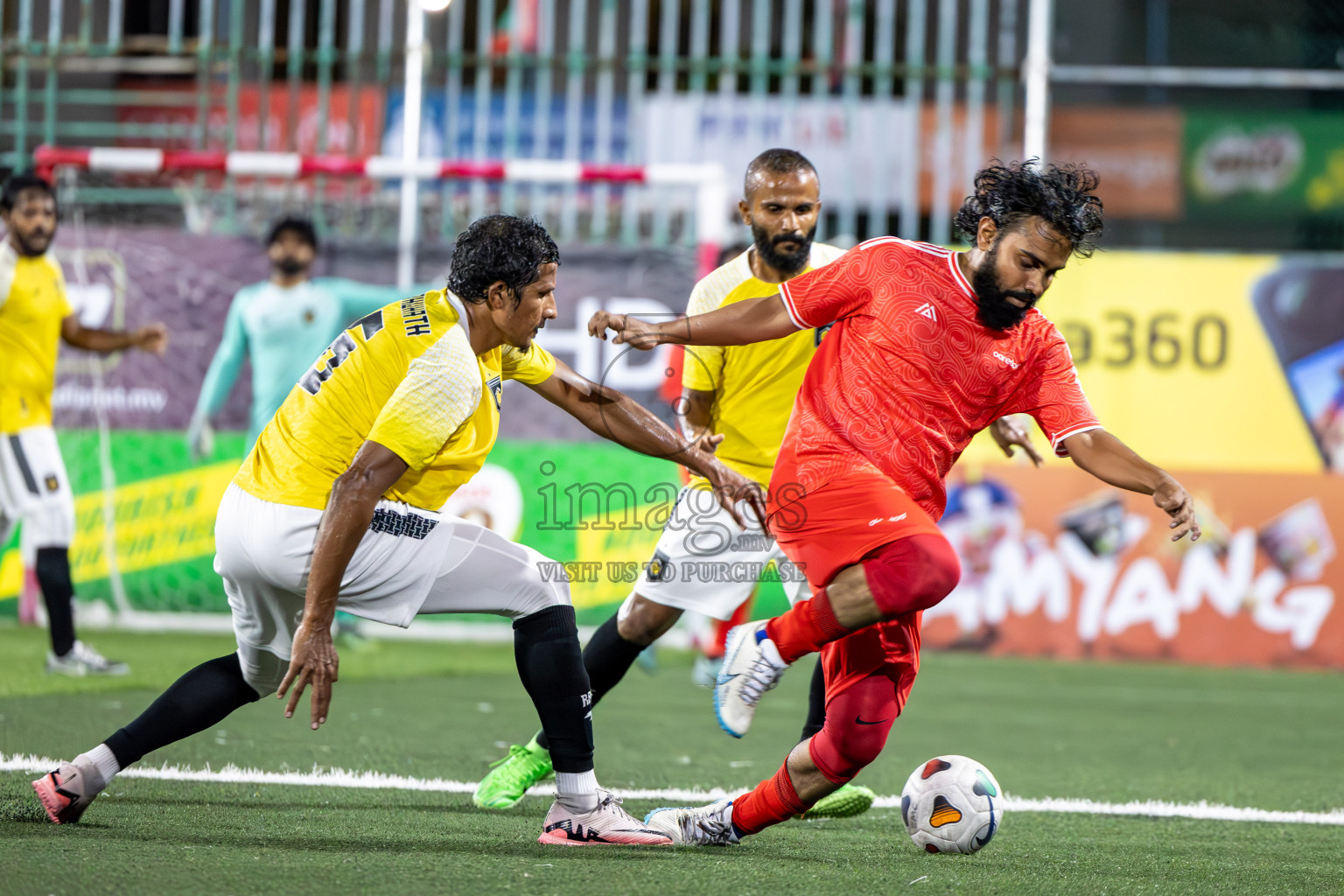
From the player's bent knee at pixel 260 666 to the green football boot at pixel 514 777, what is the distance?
34.4 inches

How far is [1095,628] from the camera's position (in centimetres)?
1077

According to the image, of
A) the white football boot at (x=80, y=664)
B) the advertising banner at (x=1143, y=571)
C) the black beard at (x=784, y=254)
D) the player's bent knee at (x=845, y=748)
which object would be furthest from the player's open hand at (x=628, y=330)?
the advertising banner at (x=1143, y=571)

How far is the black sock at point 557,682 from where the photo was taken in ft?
13.4

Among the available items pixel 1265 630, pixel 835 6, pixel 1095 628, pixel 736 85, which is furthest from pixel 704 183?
pixel 1265 630

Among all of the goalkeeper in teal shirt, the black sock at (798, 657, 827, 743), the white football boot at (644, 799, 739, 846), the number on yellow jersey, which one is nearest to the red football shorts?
the white football boot at (644, 799, 739, 846)

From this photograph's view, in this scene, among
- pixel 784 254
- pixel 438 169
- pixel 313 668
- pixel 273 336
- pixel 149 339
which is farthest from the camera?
pixel 438 169

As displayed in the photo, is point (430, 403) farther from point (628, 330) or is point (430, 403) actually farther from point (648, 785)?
point (648, 785)

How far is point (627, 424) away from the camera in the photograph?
4.52 m

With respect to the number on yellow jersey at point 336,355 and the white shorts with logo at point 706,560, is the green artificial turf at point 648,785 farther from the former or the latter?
the number on yellow jersey at point 336,355

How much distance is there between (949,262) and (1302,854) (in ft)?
6.50

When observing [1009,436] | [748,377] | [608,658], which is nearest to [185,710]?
[608,658]

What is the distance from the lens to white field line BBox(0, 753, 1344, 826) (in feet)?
15.9

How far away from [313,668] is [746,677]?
→ 1.11 meters

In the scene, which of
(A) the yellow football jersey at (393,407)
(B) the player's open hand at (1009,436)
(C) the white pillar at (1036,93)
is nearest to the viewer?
(A) the yellow football jersey at (393,407)
